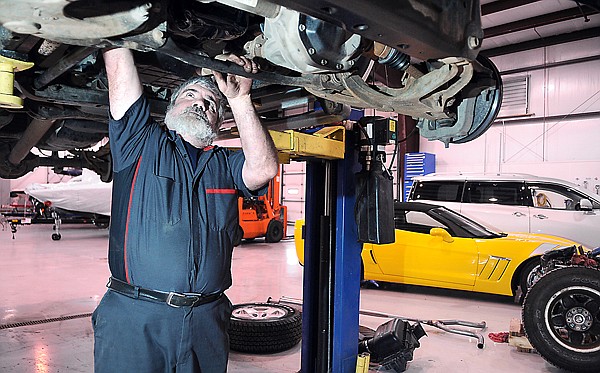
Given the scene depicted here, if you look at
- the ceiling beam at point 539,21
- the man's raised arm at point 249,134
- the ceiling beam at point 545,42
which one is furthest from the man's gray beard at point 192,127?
the ceiling beam at point 545,42

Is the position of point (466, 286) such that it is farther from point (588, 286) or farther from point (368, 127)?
point (368, 127)

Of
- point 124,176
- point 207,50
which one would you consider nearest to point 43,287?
point 124,176

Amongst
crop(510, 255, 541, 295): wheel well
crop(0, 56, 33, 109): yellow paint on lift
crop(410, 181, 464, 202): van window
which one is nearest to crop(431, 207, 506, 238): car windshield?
crop(510, 255, 541, 295): wheel well

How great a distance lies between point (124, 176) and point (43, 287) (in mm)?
4443

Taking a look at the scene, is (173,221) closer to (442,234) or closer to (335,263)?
(335,263)

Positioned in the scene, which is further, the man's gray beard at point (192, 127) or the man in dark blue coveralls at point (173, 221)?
the man's gray beard at point (192, 127)

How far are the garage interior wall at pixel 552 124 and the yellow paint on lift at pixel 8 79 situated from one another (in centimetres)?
967

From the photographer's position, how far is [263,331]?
3.39m

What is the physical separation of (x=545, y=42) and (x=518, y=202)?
15.0 ft

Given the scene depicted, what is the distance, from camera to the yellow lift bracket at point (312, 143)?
7.66 feet

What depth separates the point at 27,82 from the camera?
207cm

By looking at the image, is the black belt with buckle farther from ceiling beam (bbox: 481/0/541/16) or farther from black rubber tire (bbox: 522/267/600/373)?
ceiling beam (bbox: 481/0/541/16)

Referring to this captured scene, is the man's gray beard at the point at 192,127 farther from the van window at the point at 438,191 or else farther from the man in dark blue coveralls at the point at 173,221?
the van window at the point at 438,191

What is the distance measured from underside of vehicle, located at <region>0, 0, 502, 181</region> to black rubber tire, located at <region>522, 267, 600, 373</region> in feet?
5.32
